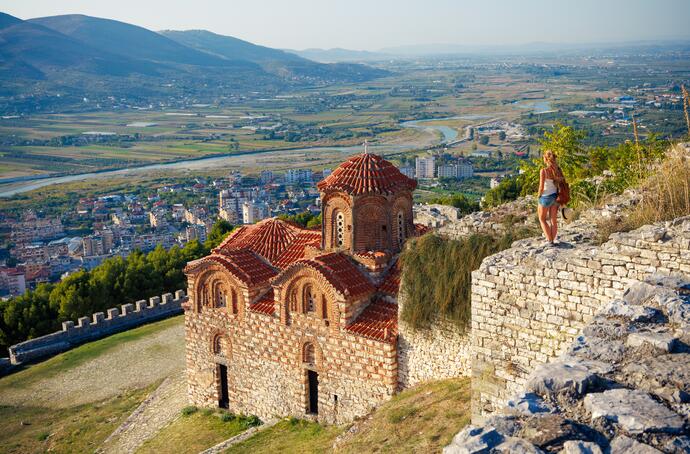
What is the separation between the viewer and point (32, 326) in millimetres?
25312

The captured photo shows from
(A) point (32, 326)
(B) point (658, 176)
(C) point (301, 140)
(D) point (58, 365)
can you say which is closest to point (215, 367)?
(D) point (58, 365)

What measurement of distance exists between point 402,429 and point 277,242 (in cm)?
678

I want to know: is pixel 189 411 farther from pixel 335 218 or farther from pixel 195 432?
pixel 335 218

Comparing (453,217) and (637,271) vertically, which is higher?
(637,271)

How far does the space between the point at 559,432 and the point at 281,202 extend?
61519 mm

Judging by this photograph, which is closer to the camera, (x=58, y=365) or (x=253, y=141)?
(x=58, y=365)

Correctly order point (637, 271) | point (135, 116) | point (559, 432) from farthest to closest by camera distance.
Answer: point (135, 116), point (637, 271), point (559, 432)

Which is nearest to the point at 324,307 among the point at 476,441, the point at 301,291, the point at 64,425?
the point at 301,291

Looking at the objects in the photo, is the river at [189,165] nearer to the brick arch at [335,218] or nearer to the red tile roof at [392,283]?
the brick arch at [335,218]

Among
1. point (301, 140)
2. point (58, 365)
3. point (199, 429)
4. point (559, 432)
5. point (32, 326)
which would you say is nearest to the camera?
point (559, 432)

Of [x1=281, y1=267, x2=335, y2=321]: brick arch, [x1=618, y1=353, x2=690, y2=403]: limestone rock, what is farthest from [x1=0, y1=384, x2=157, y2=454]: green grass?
A: [x1=618, y1=353, x2=690, y2=403]: limestone rock

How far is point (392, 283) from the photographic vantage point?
14.1m

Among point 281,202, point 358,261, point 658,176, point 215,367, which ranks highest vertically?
point 658,176

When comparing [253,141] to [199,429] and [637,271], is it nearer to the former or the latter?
[199,429]
